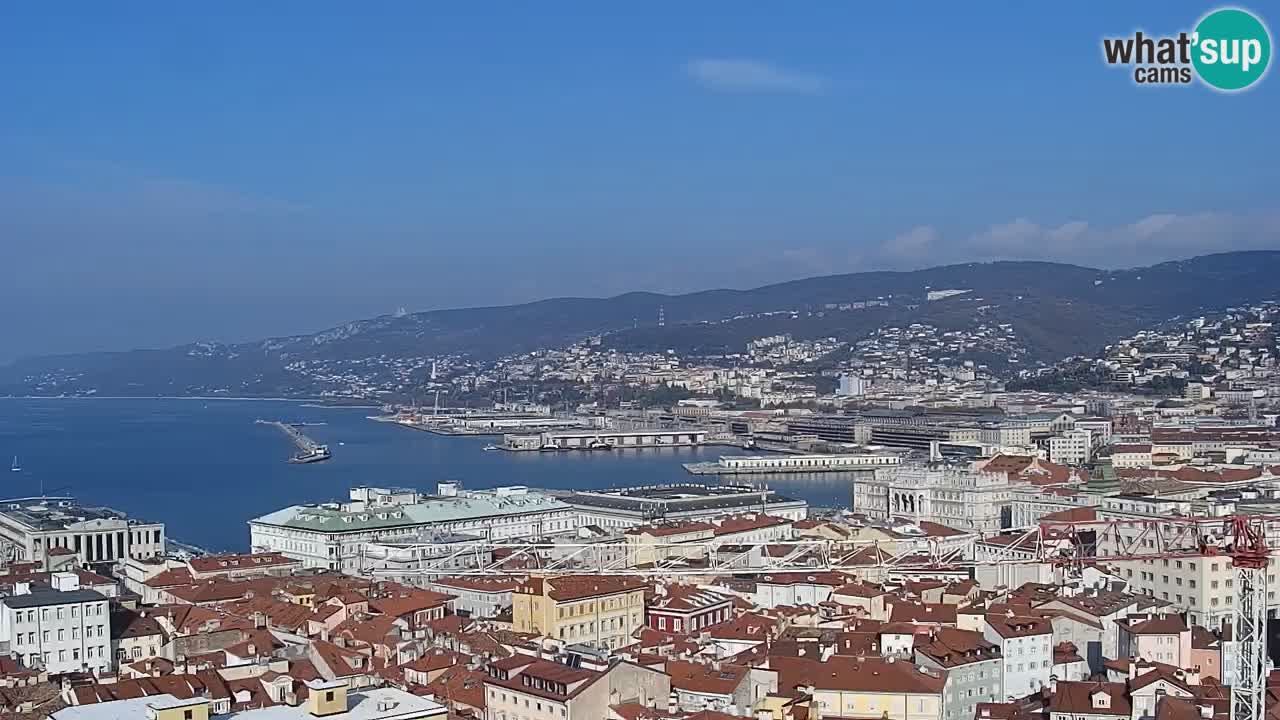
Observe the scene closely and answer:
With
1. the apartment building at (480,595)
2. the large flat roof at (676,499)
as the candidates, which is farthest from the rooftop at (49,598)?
the large flat roof at (676,499)

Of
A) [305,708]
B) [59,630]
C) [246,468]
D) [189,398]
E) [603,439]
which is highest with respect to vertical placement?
[305,708]

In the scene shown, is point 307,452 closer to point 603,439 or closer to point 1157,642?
point 603,439

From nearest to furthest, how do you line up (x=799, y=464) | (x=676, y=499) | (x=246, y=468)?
(x=676, y=499) → (x=246, y=468) → (x=799, y=464)

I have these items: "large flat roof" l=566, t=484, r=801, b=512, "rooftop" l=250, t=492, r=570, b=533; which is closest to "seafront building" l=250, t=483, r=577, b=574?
"rooftop" l=250, t=492, r=570, b=533

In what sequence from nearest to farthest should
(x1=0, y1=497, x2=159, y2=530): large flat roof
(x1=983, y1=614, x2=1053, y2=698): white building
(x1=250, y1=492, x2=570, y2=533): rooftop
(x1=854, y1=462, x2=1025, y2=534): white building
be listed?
(x1=983, y1=614, x2=1053, y2=698): white building
(x1=0, y1=497, x2=159, y2=530): large flat roof
(x1=250, y1=492, x2=570, y2=533): rooftop
(x1=854, y1=462, x2=1025, y2=534): white building

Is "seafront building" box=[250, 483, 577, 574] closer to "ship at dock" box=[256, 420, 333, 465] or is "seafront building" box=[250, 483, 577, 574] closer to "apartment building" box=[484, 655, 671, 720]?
"apartment building" box=[484, 655, 671, 720]

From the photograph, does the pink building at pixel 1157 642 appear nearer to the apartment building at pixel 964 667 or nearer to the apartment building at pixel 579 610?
the apartment building at pixel 964 667

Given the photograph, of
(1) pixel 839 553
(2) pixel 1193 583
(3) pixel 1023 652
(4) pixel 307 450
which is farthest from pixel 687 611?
(4) pixel 307 450
